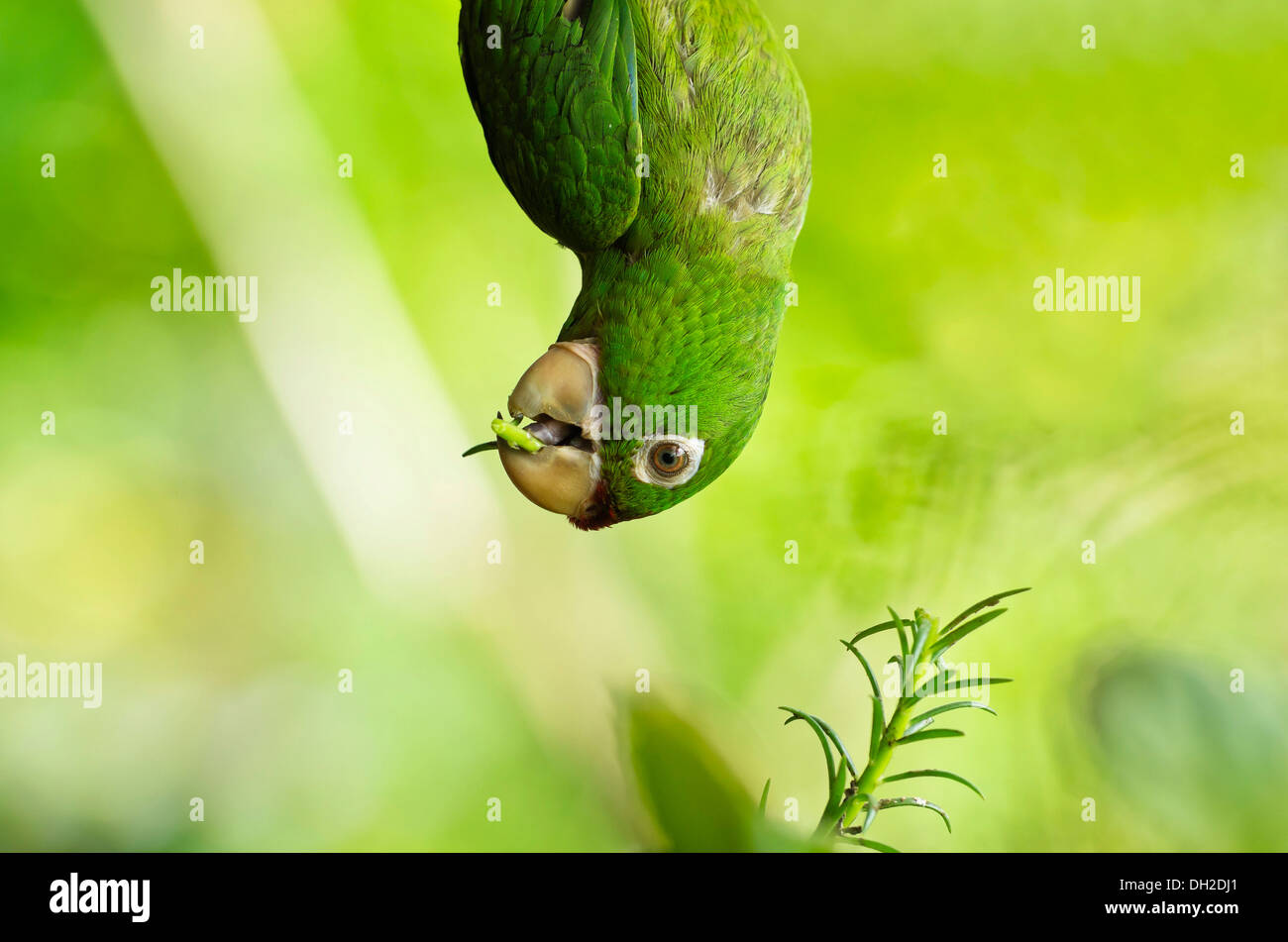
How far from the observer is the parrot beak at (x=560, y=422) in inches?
72.1

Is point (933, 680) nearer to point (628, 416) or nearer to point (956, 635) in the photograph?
point (956, 635)

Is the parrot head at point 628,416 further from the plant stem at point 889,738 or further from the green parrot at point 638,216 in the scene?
the plant stem at point 889,738

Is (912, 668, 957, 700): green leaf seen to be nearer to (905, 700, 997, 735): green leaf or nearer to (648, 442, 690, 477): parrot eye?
(905, 700, 997, 735): green leaf

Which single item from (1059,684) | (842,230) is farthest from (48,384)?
(1059,684)

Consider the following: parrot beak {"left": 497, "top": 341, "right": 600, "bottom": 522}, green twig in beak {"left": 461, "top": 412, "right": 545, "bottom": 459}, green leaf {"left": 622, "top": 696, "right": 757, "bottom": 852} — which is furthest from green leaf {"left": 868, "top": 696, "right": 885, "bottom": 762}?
green twig in beak {"left": 461, "top": 412, "right": 545, "bottom": 459}

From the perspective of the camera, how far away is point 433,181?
2.75 m

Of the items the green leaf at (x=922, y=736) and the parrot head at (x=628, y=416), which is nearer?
the green leaf at (x=922, y=736)

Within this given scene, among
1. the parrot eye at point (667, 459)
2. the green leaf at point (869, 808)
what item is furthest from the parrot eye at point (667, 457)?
the green leaf at point (869, 808)

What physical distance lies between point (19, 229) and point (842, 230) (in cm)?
258

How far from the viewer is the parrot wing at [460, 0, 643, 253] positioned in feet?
5.68

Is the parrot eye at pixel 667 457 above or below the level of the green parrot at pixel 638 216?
below

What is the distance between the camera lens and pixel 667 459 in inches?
71.3

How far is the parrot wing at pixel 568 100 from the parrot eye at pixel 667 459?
47cm

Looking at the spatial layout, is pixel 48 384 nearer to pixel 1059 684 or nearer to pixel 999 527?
pixel 999 527
